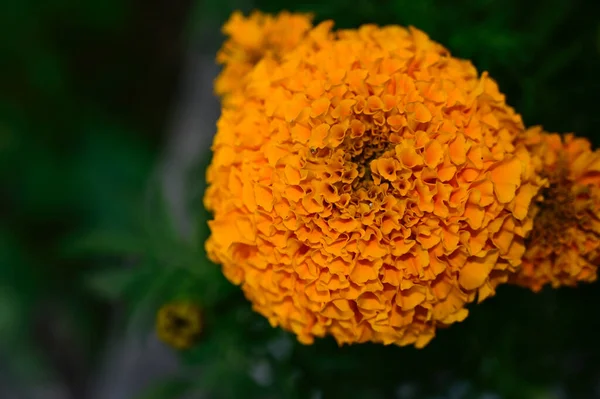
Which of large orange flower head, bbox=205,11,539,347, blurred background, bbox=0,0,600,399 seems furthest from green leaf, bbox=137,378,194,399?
large orange flower head, bbox=205,11,539,347

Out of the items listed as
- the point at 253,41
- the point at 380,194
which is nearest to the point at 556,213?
the point at 380,194

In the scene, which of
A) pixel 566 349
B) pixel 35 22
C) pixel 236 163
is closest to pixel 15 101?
pixel 35 22

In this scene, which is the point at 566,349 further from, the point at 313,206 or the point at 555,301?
the point at 313,206

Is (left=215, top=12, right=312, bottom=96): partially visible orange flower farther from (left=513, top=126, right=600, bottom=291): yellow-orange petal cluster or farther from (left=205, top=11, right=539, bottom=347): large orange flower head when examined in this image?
(left=513, top=126, right=600, bottom=291): yellow-orange petal cluster

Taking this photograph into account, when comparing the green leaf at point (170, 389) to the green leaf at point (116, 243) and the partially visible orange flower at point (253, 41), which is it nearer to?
the green leaf at point (116, 243)

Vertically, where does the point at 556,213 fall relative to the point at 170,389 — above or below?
above

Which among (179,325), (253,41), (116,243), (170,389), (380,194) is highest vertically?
(253,41)

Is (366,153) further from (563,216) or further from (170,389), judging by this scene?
(170,389)
